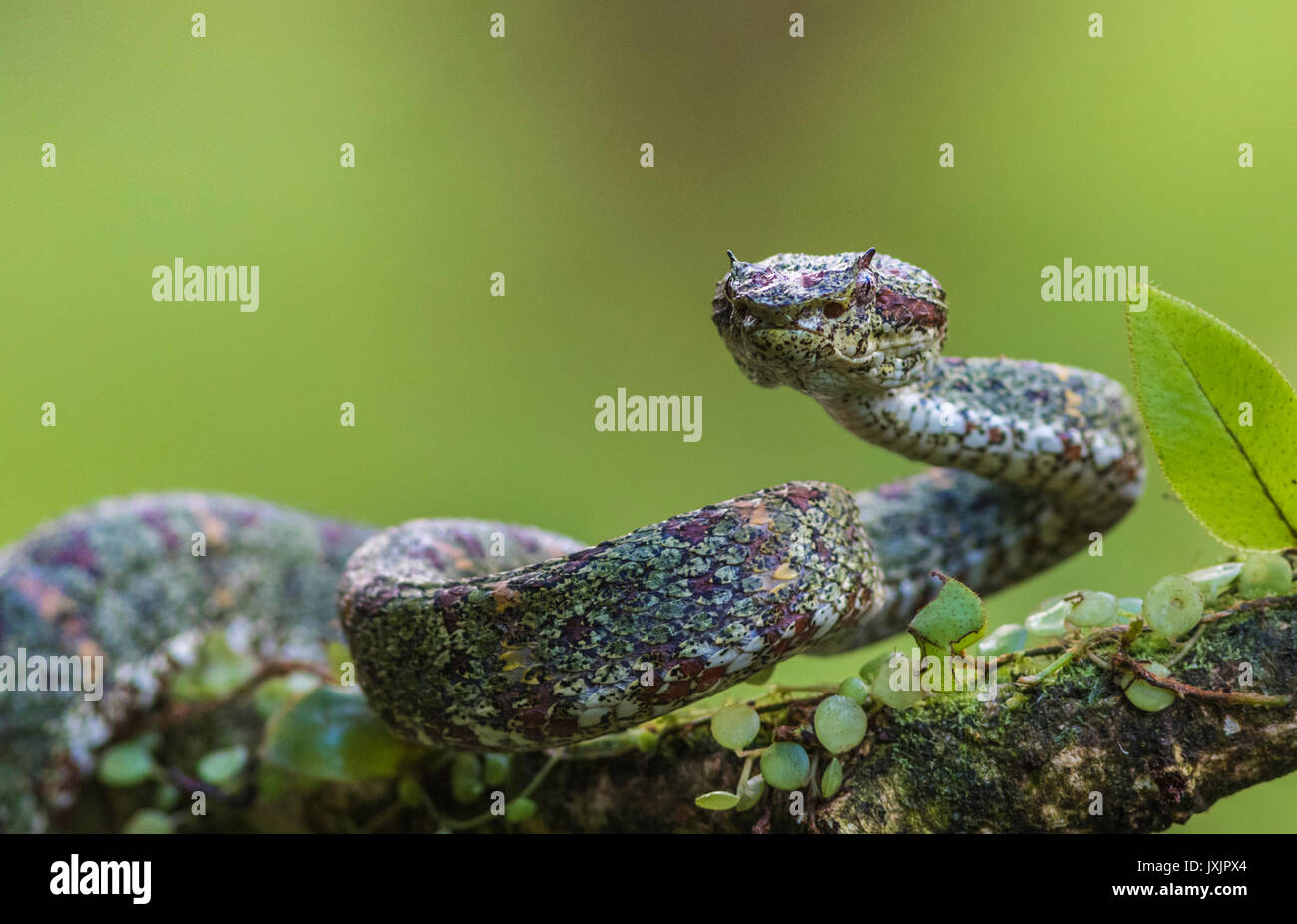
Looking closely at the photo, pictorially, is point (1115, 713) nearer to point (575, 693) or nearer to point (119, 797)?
point (575, 693)

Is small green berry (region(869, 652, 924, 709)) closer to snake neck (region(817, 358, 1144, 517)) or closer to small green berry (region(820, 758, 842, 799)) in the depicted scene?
small green berry (region(820, 758, 842, 799))

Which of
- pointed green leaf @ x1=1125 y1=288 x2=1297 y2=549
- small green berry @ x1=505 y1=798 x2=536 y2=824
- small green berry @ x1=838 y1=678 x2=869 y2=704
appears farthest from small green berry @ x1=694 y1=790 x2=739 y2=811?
pointed green leaf @ x1=1125 y1=288 x2=1297 y2=549

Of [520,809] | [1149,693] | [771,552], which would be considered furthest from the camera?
[520,809]

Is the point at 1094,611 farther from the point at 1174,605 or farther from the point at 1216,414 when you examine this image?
the point at 1216,414

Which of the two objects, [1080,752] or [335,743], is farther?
[335,743]

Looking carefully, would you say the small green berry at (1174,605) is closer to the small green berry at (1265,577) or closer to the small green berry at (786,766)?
the small green berry at (1265,577)

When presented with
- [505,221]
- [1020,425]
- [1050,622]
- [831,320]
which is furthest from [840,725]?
[505,221]

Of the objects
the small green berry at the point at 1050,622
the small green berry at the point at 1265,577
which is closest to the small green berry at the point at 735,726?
the small green berry at the point at 1050,622

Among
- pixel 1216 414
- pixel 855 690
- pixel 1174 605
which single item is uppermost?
pixel 1216 414
